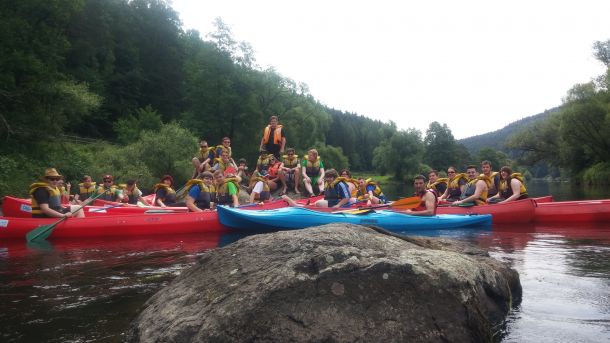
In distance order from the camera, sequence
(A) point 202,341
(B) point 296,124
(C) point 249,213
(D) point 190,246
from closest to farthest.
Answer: (A) point 202,341 < (D) point 190,246 < (C) point 249,213 < (B) point 296,124

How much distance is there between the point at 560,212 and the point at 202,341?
1095cm

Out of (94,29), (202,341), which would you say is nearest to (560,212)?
(202,341)

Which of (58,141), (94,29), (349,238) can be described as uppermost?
(94,29)

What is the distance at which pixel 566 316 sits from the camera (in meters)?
3.94

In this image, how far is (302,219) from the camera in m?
9.12

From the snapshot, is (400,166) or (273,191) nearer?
(273,191)

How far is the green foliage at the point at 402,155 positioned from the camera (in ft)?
192

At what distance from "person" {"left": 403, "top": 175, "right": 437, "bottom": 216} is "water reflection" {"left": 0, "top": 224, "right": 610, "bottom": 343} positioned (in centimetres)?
74

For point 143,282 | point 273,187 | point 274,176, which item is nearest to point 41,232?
point 143,282

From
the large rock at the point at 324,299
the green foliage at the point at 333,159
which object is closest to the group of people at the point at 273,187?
the large rock at the point at 324,299

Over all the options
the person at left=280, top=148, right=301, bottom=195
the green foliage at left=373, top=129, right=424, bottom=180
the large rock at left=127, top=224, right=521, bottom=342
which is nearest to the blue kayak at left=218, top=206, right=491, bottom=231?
the person at left=280, top=148, right=301, bottom=195

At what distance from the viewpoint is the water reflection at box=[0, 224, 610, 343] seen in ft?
12.0

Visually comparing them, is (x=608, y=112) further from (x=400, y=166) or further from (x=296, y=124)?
(x=400, y=166)

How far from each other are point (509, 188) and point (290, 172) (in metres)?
5.99
